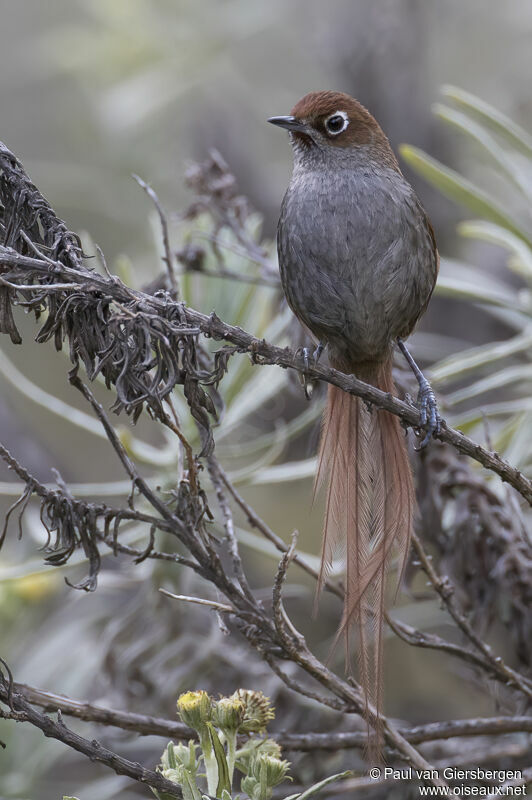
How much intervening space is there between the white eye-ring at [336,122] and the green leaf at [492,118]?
1.09 feet

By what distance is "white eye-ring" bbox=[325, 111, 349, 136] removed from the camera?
2.53 m

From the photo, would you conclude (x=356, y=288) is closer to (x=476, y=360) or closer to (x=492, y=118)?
(x=476, y=360)

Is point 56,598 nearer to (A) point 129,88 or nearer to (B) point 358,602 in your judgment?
(B) point 358,602

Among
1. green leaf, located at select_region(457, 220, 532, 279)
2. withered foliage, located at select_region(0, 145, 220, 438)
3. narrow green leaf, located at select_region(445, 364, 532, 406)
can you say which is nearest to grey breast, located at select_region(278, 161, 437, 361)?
narrow green leaf, located at select_region(445, 364, 532, 406)

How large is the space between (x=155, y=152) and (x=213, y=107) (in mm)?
474

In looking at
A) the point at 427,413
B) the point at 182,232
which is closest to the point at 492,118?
the point at 182,232

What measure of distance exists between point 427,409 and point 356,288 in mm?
401

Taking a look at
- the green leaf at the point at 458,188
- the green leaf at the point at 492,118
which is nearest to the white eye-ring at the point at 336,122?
the green leaf at the point at 458,188

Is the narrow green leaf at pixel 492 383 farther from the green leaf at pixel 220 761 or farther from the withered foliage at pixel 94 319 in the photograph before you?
the green leaf at pixel 220 761

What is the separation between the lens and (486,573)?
2264 millimetres

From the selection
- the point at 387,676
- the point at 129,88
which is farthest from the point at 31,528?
the point at 129,88

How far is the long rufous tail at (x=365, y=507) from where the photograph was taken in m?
A: 1.88

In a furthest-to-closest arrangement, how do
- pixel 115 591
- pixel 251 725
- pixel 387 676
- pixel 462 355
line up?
1. pixel 387 676
2. pixel 115 591
3. pixel 462 355
4. pixel 251 725

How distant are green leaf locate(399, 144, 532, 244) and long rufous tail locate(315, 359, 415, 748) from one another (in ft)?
1.99
